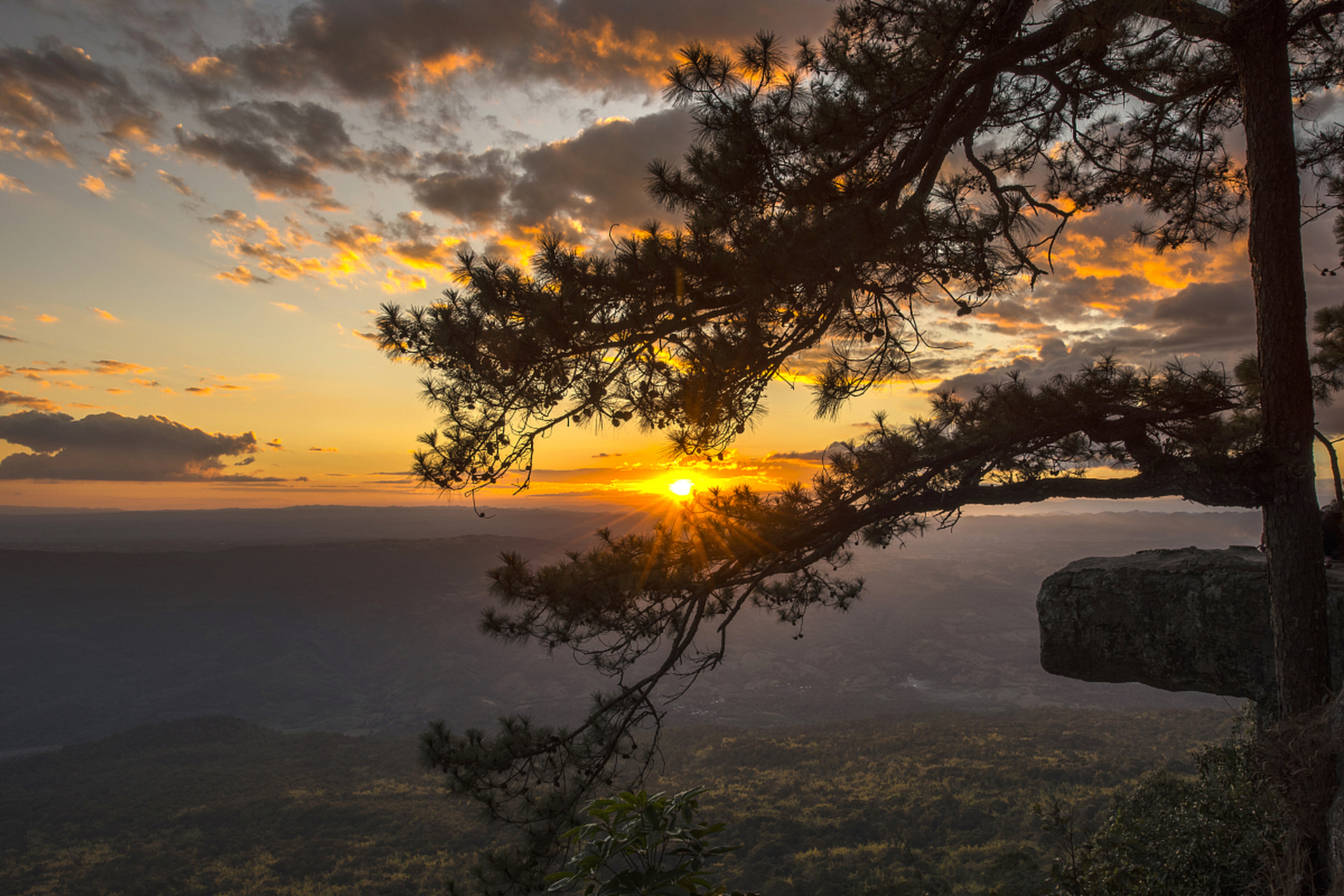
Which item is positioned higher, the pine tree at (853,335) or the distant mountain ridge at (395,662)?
the pine tree at (853,335)

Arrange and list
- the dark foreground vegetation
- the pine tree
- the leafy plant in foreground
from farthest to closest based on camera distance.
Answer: the dark foreground vegetation < the pine tree < the leafy plant in foreground

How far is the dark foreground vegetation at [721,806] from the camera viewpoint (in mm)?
35281

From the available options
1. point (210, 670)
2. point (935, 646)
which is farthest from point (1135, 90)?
point (210, 670)

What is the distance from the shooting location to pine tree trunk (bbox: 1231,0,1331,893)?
431 cm

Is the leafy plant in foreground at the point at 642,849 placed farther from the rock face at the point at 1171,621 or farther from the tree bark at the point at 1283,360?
the rock face at the point at 1171,621

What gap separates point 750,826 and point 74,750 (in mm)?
112455

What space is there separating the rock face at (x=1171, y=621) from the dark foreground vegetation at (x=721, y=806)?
12.5 m

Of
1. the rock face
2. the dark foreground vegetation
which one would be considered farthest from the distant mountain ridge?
the rock face

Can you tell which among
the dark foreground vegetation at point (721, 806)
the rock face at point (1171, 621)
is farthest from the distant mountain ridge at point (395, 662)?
the rock face at point (1171, 621)

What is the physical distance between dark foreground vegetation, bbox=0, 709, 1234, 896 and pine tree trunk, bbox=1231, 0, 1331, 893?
50.6 ft

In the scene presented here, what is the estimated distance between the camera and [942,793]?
142 ft

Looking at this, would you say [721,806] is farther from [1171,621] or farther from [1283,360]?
[1283,360]

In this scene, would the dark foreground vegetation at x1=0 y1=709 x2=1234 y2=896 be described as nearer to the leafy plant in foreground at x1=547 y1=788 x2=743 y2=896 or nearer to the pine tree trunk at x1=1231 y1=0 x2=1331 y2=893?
the pine tree trunk at x1=1231 y1=0 x2=1331 y2=893

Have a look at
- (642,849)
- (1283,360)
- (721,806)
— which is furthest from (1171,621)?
(721,806)
